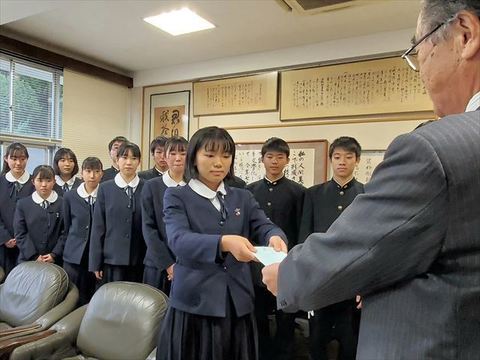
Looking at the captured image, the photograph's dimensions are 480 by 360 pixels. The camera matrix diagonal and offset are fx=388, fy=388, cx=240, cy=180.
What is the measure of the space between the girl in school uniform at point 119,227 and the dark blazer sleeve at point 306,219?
1170mm

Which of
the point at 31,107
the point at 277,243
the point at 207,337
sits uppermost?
the point at 31,107

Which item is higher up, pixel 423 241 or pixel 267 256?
pixel 423 241

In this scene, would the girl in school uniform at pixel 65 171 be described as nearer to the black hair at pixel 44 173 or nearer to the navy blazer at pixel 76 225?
the black hair at pixel 44 173

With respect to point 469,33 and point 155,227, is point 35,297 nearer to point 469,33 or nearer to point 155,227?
point 155,227

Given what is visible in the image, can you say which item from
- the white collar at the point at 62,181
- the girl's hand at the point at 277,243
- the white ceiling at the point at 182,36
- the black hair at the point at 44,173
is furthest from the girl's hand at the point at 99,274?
the white ceiling at the point at 182,36

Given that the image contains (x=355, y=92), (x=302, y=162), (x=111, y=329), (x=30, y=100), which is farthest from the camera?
(x=30, y=100)

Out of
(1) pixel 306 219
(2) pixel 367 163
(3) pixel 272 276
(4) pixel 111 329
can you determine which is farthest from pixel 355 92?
(3) pixel 272 276

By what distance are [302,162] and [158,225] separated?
1.94 metres

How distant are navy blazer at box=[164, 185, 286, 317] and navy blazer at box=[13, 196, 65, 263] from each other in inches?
82.3

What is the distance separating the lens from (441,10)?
25.3 inches

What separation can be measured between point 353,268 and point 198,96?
4265 mm

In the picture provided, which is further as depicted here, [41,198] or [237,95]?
[237,95]

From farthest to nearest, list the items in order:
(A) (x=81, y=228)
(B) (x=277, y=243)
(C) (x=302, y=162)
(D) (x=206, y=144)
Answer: (C) (x=302, y=162), (A) (x=81, y=228), (D) (x=206, y=144), (B) (x=277, y=243)

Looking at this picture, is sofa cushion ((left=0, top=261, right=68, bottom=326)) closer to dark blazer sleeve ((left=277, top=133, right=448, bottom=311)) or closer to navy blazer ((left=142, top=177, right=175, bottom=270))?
navy blazer ((left=142, top=177, right=175, bottom=270))
